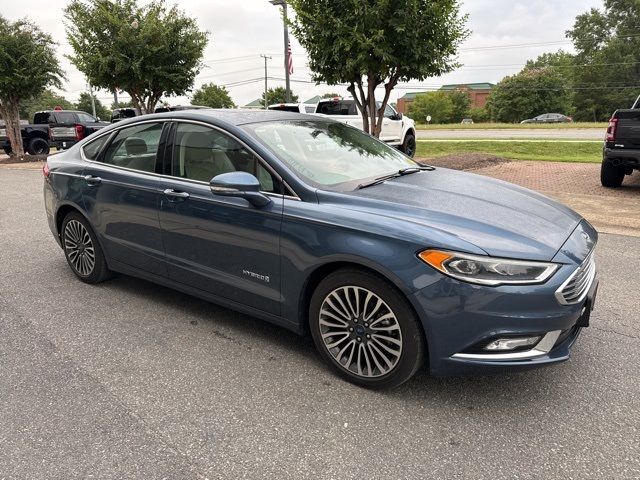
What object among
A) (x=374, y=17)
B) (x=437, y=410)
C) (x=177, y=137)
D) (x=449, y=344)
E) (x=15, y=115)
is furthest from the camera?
(x=15, y=115)

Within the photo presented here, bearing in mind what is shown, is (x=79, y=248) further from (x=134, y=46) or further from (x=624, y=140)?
(x=134, y=46)

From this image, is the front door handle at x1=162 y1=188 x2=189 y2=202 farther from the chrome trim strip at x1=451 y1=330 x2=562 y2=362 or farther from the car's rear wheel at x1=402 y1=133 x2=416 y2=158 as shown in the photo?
the car's rear wheel at x1=402 y1=133 x2=416 y2=158

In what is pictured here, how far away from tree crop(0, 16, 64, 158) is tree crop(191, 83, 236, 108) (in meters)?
53.9

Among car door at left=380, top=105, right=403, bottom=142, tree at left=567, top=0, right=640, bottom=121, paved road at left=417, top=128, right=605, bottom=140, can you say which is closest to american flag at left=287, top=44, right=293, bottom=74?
car door at left=380, top=105, right=403, bottom=142

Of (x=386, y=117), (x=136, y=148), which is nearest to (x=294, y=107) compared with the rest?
(x=386, y=117)

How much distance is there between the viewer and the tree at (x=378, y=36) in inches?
354

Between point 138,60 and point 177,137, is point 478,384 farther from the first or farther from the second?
point 138,60

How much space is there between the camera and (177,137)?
3660 millimetres

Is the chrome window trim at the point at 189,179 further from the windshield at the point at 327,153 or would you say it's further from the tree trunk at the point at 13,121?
the tree trunk at the point at 13,121

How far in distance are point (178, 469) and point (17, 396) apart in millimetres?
1242

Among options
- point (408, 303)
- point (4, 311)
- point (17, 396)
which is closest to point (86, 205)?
point (4, 311)

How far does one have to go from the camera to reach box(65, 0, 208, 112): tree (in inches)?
613

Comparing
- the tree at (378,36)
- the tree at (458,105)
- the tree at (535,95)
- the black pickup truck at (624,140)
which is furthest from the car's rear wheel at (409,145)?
the tree at (458,105)

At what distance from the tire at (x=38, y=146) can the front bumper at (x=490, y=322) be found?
2369cm
